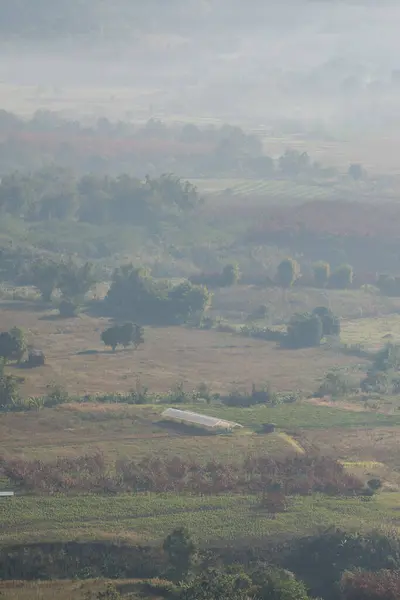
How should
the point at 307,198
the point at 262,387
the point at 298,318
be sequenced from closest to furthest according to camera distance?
1. the point at 262,387
2. the point at 298,318
3. the point at 307,198

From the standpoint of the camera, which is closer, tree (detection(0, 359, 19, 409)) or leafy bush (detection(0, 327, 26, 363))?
tree (detection(0, 359, 19, 409))

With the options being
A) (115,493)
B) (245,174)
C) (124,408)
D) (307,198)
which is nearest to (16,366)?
(124,408)

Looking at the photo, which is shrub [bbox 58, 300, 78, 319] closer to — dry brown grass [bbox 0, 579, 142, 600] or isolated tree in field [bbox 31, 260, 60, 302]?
isolated tree in field [bbox 31, 260, 60, 302]

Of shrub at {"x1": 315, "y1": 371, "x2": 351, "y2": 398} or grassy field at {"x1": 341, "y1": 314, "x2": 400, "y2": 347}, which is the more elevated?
grassy field at {"x1": 341, "y1": 314, "x2": 400, "y2": 347}

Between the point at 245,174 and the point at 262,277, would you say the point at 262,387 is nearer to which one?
the point at 262,277

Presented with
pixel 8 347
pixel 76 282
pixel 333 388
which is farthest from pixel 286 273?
pixel 8 347

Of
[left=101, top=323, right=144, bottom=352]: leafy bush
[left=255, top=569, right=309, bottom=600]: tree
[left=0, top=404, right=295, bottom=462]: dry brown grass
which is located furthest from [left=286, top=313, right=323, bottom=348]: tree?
[left=255, top=569, right=309, bottom=600]: tree
